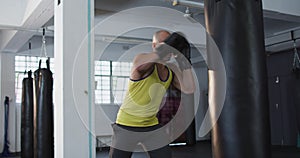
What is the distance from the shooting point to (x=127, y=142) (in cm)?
216

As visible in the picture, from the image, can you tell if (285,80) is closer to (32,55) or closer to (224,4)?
(32,55)

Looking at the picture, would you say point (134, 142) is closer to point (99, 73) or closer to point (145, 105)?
point (145, 105)

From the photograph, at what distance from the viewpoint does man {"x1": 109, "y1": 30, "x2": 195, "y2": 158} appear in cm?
215

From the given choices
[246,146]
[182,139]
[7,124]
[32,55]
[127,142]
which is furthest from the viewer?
[182,139]

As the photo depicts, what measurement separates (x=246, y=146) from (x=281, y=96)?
7.67 metres

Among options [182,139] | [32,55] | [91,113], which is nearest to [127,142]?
[91,113]

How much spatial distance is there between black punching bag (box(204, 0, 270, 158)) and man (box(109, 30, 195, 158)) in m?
0.87

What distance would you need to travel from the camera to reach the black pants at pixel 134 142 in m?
2.14

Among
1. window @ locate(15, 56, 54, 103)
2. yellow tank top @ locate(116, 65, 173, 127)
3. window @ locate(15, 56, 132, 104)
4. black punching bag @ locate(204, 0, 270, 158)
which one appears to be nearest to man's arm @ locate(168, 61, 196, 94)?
yellow tank top @ locate(116, 65, 173, 127)

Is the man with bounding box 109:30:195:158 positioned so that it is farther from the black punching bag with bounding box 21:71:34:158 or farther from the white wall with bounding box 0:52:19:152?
the white wall with bounding box 0:52:19:152

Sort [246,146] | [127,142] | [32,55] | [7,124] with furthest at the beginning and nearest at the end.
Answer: [32,55] → [7,124] → [127,142] → [246,146]

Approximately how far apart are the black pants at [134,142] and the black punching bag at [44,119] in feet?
6.48

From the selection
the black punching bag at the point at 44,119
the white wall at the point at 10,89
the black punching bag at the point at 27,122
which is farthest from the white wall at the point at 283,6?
the white wall at the point at 10,89

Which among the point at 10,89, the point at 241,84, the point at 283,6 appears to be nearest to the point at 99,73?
the point at 10,89
